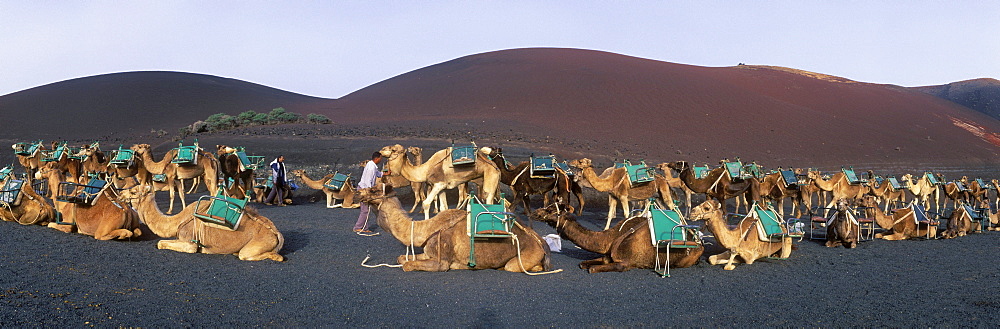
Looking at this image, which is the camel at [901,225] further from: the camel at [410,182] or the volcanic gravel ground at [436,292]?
the camel at [410,182]

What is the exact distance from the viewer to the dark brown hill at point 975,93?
331ft

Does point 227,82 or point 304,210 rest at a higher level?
point 227,82

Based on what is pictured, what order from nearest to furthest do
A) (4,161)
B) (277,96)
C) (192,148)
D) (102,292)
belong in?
(102,292) → (192,148) → (4,161) → (277,96)

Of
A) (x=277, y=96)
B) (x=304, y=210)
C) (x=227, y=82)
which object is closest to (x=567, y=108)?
(x=304, y=210)

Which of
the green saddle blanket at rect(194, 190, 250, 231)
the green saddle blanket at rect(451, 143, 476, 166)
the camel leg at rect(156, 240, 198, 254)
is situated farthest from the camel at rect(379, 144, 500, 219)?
the camel leg at rect(156, 240, 198, 254)

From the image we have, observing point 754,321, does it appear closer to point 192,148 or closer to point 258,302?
point 258,302

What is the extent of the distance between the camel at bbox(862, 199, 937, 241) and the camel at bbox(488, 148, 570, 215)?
686 cm

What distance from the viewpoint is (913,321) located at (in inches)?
266

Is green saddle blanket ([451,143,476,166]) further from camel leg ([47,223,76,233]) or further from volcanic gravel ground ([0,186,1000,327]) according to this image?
camel leg ([47,223,76,233])

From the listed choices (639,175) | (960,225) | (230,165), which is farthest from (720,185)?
(230,165)

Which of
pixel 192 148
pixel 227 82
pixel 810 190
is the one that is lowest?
pixel 810 190

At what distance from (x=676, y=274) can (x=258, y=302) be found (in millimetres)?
5596

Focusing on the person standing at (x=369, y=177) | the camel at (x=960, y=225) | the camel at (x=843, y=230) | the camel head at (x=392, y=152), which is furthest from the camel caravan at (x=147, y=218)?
the camel at (x=960, y=225)

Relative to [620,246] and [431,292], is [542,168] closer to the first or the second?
[620,246]
